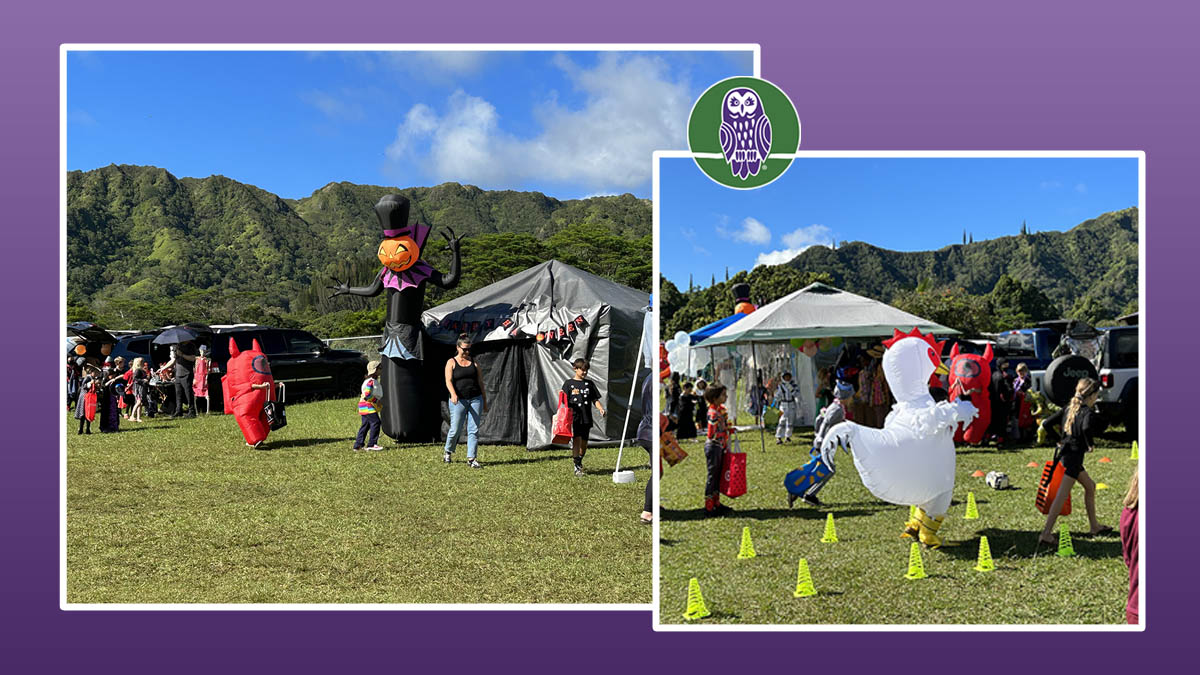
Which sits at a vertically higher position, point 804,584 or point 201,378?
point 201,378

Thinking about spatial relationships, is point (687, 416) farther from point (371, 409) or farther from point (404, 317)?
point (371, 409)

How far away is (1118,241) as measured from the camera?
18.3ft

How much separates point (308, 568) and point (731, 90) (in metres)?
4.46

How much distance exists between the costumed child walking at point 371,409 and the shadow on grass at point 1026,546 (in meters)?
7.75

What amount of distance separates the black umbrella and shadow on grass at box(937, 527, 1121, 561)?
47.6ft

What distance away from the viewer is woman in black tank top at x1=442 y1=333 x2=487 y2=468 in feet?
35.2

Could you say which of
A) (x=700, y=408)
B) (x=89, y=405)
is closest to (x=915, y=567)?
(x=700, y=408)

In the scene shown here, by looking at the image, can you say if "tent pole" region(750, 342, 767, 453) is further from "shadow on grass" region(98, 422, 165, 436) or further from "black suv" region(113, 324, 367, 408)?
"black suv" region(113, 324, 367, 408)

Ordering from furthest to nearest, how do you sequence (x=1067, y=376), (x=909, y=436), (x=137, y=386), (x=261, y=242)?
(x=261, y=242), (x=137, y=386), (x=1067, y=376), (x=909, y=436)

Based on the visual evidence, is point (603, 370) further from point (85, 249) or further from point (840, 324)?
point (85, 249)

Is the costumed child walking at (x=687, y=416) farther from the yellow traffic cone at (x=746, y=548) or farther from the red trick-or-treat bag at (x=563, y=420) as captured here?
the yellow traffic cone at (x=746, y=548)

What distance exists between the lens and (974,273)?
684cm

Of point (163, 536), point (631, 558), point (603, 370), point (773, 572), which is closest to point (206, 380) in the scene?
point (603, 370)

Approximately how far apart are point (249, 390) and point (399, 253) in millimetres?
2817
